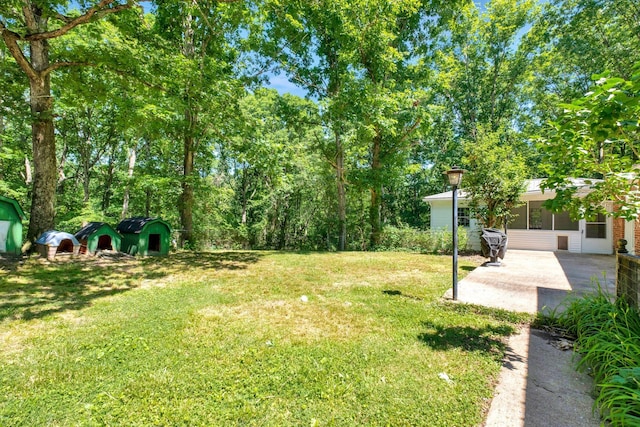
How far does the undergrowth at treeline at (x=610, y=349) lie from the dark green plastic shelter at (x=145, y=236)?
1023cm

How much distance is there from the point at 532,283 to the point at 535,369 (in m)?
4.04

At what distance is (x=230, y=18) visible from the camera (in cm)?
987

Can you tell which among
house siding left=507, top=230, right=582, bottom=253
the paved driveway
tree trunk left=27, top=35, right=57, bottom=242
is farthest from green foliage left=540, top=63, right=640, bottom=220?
house siding left=507, top=230, right=582, bottom=253

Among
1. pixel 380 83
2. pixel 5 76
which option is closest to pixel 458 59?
pixel 380 83

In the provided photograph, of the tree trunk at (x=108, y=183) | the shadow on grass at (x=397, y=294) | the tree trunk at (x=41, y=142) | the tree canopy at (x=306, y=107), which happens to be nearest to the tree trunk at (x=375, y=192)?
the tree canopy at (x=306, y=107)

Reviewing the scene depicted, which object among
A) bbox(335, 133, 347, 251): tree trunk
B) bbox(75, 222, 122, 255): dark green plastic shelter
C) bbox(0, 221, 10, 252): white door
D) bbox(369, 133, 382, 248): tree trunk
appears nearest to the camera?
bbox(0, 221, 10, 252): white door

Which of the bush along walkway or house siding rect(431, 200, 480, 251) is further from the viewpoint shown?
house siding rect(431, 200, 480, 251)

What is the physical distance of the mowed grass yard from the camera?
217 cm

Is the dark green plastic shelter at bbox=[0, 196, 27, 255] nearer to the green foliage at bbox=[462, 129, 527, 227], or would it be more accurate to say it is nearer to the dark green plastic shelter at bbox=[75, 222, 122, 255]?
the dark green plastic shelter at bbox=[75, 222, 122, 255]

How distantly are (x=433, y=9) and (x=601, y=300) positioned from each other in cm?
1596

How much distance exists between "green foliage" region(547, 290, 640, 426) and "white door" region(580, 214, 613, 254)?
1002 centimetres

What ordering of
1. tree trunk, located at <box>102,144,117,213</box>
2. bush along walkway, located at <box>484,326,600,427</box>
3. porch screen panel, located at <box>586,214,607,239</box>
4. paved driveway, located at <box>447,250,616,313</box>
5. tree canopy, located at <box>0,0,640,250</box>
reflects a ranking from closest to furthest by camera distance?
bush along walkway, located at <box>484,326,600,427</box>, paved driveway, located at <box>447,250,616,313</box>, tree canopy, located at <box>0,0,640,250</box>, porch screen panel, located at <box>586,214,607,239</box>, tree trunk, located at <box>102,144,117,213</box>

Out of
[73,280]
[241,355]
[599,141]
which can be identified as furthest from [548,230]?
[73,280]

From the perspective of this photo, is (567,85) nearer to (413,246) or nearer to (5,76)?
(413,246)
